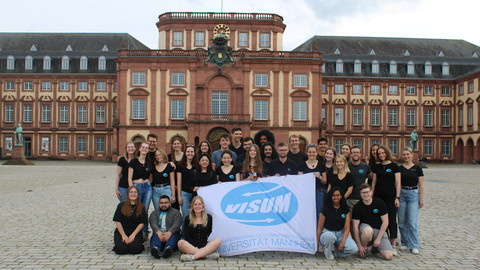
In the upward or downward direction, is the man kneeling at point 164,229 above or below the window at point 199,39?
below

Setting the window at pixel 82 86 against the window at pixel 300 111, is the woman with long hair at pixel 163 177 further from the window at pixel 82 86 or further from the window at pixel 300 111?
the window at pixel 82 86

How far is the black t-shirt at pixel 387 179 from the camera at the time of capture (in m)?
9.19

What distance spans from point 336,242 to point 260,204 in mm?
1459

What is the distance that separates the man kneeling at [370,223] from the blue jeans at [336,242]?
0.66ft

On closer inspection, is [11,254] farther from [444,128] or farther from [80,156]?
[444,128]

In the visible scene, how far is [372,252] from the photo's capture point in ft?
28.6

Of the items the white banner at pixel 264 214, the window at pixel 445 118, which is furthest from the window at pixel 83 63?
the white banner at pixel 264 214

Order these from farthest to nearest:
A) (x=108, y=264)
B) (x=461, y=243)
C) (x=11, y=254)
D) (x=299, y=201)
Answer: (x=461, y=243) → (x=299, y=201) → (x=11, y=254) → (x=108, y=264)

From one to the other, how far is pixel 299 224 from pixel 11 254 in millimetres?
4889

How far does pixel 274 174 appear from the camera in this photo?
30.4 feet

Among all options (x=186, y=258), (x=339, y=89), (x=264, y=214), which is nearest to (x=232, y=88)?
(x=339, y=89)

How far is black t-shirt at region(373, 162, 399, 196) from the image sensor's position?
30.1ft

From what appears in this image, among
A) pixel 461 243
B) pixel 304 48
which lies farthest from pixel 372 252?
pixel 304 48

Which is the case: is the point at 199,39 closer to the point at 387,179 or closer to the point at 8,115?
the point at 8,115
